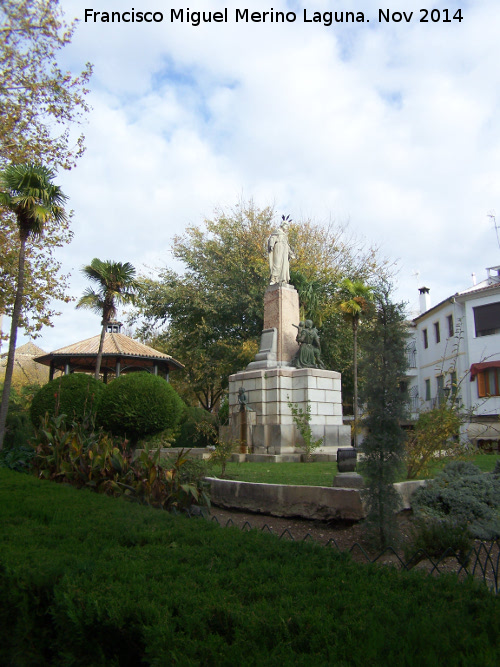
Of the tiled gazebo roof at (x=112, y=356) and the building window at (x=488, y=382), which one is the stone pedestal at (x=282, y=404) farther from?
the building window at (x=488, y=382)

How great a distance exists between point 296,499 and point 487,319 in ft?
71.9

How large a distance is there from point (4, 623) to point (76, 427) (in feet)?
24.3

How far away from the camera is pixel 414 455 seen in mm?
8406

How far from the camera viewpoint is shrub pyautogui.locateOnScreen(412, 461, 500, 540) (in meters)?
6.20

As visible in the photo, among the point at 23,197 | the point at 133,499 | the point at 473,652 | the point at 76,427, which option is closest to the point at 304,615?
the point at 473,652

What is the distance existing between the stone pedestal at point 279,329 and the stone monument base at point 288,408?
0.56 metres

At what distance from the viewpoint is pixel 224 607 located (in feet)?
8.12

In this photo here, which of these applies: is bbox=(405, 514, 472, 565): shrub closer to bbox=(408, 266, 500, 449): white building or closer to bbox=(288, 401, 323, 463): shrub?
bbox=(288, 401, 323, 463): shrub

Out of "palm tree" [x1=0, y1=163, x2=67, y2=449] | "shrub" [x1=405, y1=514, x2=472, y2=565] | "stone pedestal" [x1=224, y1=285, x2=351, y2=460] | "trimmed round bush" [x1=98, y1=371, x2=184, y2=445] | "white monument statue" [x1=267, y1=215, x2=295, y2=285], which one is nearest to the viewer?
"shrub" [x1=405, y1=514, x2=472, y2=565]

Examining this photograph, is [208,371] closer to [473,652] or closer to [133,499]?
[133,499]

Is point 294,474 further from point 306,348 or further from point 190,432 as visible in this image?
point 190,432

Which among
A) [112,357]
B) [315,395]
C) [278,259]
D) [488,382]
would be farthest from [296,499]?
[488,382]

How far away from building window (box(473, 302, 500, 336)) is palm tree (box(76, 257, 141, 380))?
16161 millimetres

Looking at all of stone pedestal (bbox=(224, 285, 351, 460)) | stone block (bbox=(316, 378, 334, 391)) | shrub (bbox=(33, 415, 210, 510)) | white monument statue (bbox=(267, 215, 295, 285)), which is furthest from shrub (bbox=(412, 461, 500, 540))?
white monument statue (bbox=(267, 215, 295, 285))
